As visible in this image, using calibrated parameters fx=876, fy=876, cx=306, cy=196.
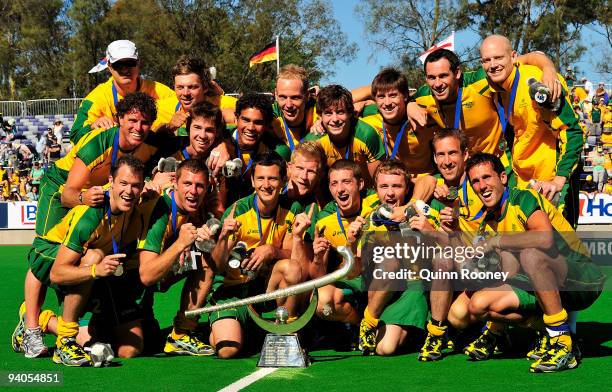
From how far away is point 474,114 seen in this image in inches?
303

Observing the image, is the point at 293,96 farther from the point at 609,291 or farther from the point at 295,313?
the point at 609,291

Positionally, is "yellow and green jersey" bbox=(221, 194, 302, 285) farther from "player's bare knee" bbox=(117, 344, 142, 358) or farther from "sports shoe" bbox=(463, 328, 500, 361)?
"sports shoe" bbox=(463, 328, 500, 361)

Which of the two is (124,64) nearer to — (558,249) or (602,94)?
(558,249)

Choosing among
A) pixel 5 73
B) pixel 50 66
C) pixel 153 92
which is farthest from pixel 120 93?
pixel 5 73

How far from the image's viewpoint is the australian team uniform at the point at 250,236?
712 centimetres

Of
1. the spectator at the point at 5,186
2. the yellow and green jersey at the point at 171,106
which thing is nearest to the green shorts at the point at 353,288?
the yellow and green jersey at the point at 171,106

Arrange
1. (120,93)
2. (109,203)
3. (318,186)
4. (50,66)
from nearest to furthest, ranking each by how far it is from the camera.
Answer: (109,203), (318,186), (120,93), (50,66)

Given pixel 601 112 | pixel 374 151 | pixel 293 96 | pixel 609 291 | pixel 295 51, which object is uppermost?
pixel 295 51

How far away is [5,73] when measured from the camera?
2322 inches

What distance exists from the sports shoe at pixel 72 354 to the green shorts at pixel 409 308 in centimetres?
228

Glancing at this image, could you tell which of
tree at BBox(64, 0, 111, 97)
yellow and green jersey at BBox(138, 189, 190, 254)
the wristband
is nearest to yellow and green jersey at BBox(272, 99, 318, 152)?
yellow and green jersey at BBox(138, 189, 190, 254)

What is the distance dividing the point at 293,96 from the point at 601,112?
1770cm

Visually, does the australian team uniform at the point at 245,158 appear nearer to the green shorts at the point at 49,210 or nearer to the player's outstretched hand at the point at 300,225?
the player's outstretched hand at the point at 300,225

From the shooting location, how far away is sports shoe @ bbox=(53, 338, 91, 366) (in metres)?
6.39
